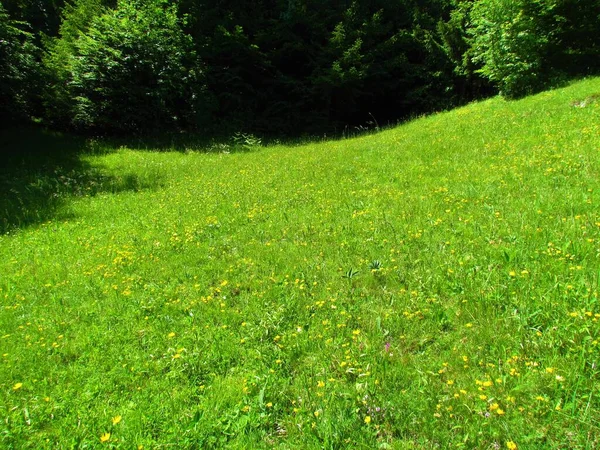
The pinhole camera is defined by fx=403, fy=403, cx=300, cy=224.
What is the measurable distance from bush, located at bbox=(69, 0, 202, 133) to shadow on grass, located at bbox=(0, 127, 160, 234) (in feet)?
5.24

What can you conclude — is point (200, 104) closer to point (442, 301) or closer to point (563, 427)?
point (442, 301)

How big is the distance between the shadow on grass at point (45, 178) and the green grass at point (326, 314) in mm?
370

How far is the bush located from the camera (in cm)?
1556

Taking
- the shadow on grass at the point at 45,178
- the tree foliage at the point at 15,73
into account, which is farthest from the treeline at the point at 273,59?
the shadow on grass at the point at 45,178

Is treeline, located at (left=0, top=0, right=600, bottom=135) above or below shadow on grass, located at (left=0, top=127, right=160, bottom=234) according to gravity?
above

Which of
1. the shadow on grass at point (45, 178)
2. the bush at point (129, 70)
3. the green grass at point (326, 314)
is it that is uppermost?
the bush at point (129, 70)

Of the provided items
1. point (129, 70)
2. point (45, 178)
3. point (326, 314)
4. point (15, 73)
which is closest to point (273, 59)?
point (129, 70)

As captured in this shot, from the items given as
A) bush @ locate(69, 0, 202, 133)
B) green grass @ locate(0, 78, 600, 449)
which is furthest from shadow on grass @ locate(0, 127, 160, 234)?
bush @ locate(69, 0, 202, 133)

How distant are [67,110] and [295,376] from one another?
56.4 feet

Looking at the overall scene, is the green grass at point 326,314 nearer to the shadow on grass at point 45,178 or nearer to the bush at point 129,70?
the shadow on grass at point 45,178

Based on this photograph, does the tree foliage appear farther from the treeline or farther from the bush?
the bush

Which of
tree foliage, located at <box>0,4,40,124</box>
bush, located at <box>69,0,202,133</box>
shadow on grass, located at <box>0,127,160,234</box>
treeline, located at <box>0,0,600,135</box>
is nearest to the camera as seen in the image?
shadow on grass, located at <box>0,127,160,234</box>

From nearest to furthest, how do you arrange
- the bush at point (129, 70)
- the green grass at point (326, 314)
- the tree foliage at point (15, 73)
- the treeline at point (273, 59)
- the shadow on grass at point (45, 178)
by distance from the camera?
1. the green grass at point (326, 314)
2. the shadow on grass at point (45, 178)
3. the tree foliage at point (15, 73)
4. the treeline at point (273, 59)
5. the bush at point (129, 70)

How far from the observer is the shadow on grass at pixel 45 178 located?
27.6 feet
